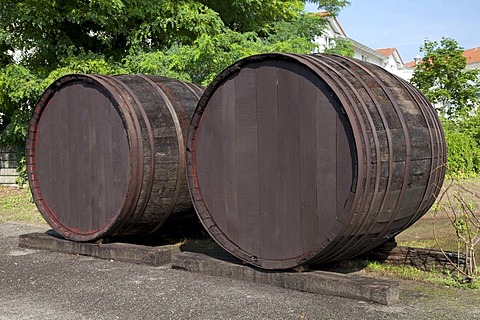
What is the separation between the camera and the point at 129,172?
585cm

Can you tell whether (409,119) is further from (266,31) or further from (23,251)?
(266,31)

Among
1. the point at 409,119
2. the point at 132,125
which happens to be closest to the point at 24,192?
the point at 132,125

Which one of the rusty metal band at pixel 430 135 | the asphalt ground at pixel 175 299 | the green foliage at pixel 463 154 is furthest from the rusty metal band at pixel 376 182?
the green foliage at pixel 463 154

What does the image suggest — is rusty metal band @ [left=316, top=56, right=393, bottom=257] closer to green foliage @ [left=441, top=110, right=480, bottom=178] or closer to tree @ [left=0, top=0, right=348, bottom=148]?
tree @ [left=0, top=0, right=348, bottom=148]

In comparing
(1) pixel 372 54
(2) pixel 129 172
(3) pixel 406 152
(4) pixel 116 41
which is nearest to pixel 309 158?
(3) pixel 406 152

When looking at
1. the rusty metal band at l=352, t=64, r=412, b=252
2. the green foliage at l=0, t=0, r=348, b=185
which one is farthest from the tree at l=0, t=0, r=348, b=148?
the rusty metal band at l=352, t=64, r=412, b=252

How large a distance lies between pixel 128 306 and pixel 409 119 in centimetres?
237

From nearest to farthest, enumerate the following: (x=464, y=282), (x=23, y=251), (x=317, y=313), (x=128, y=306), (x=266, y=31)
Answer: (x=317, y=313), (x=128, y=306), (x=464, y=282), (x=23, y=251), (x=266, y=31)

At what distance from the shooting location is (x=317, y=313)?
13.7 ft

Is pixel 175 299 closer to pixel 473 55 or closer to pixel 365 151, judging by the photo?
pixel 365 151

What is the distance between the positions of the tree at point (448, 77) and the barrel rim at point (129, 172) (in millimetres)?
16046

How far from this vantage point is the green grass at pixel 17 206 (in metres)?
9.58

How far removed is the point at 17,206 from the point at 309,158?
307 inches

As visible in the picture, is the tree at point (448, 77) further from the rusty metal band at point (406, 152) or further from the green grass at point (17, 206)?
the rusty metal band at point (406, 152)
